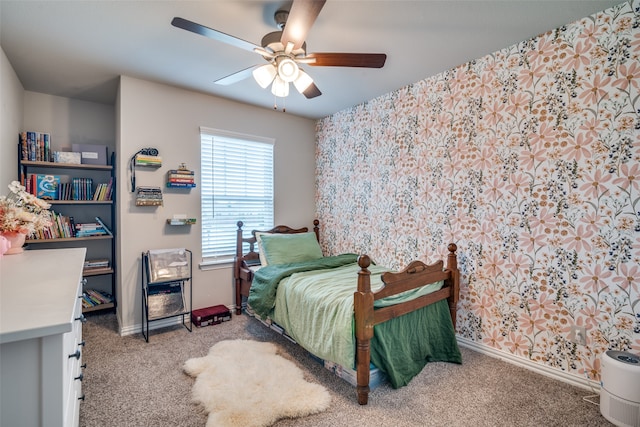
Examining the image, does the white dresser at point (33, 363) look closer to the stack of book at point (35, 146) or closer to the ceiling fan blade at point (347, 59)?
the ceiling fan blade at point (347, 59)

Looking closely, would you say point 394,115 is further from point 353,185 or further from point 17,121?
point 17,121

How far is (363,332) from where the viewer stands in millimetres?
1993

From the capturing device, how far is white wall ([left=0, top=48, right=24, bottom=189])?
2492 millimetres

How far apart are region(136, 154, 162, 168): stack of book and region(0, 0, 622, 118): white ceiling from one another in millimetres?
776

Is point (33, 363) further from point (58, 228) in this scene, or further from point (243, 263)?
point (58, 228)

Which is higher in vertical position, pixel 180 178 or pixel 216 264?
pixel 180 178

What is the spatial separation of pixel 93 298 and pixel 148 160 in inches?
69.5

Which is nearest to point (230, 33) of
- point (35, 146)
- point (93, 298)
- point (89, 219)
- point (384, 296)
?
point (384, 296)

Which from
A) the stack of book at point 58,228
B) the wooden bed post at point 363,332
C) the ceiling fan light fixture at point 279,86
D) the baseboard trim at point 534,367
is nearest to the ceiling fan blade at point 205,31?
the ceiling fan light fixture at point 279,86

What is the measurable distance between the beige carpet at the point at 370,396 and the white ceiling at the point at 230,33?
252 cm

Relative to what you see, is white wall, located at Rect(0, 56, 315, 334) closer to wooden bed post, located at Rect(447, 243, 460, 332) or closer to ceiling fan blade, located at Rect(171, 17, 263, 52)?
ceiling fan blade, located at Rect(171, 17, 263, 52)

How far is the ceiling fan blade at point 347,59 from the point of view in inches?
74.6

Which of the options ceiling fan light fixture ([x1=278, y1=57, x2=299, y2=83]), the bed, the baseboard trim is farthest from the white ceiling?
the baseboard trim

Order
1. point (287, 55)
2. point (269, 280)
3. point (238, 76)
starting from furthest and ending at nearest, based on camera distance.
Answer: point (269, 280) → point (238, 76) → point (287, 55)
